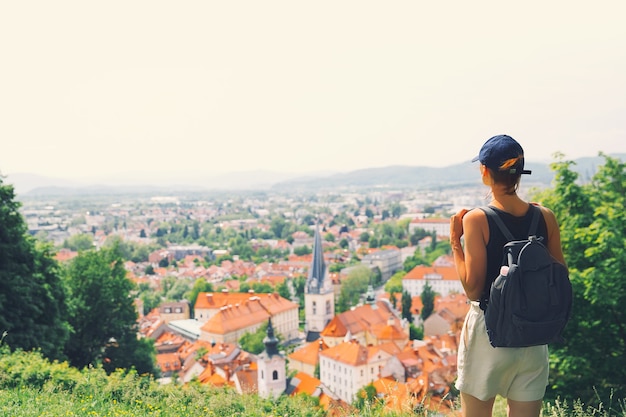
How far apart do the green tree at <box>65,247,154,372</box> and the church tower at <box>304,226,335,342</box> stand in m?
29.0

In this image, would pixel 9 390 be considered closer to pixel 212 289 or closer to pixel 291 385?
pixel 291 385

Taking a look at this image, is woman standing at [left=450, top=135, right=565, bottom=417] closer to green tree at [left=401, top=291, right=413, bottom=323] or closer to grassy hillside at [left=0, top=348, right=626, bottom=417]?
grassy hillside at [left=0, top=348, right=626, bottom=417]

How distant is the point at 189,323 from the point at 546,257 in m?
43.7

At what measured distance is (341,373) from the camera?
25250 mm

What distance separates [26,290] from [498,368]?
879cm

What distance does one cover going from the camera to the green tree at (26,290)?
8922mm

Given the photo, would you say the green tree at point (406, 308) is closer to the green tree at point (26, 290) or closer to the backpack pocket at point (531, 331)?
the green tree at point (26, 290)

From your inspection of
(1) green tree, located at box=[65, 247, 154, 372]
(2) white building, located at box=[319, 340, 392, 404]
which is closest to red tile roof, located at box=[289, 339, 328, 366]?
(2) white building, located at box=[319, 340, 392, 404]

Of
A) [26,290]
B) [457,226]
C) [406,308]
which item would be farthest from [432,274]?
[457,226]

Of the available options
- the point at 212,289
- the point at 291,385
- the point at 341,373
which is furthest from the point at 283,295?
the point at 291,385

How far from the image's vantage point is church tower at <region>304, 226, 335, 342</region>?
4309 cm

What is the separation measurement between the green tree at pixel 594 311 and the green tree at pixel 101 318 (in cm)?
920

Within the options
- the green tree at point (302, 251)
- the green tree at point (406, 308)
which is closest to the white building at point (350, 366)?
the green tree at point (406, 308)

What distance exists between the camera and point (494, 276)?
210cm
